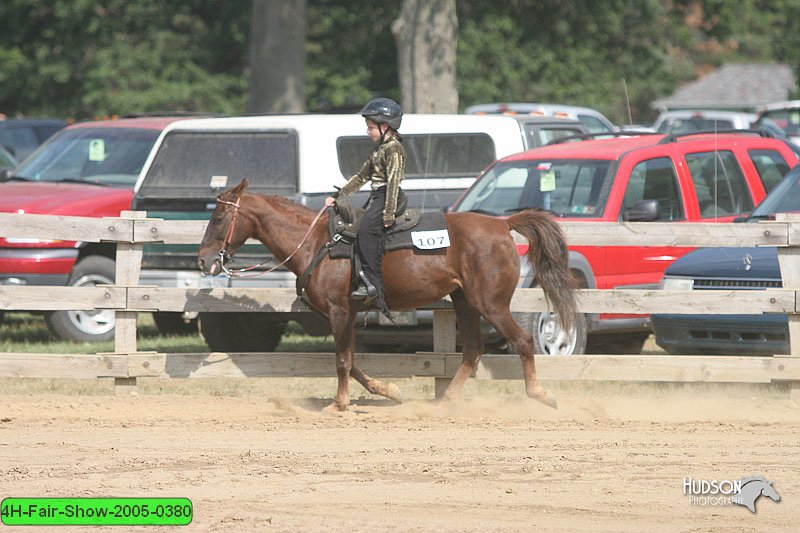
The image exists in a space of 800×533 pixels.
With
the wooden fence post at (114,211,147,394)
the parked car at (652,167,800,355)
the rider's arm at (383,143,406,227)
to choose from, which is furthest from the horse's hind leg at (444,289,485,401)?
the wooden fence post at (114,211,147,394)

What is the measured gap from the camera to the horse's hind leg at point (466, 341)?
10633mm

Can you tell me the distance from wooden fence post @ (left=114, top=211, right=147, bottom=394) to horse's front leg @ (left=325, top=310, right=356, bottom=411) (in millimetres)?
1846

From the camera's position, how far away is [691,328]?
460 inches

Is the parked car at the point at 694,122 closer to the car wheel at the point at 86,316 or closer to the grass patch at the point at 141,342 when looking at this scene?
the grass patch at the point at 141,342

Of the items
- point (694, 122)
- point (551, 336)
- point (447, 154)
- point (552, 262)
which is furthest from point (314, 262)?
point (694, 122)

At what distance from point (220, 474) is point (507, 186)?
572 centimetres

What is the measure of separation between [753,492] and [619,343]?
672 cm

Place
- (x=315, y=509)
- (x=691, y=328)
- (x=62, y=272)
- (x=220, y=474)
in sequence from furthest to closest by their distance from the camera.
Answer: (x=62, y=272)
(x=691, y=328)
(x=220, y=474)
(x=315, y=509)

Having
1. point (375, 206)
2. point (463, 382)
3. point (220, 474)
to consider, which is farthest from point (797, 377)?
point (220, 474)

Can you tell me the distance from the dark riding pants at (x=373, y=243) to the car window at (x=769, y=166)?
539cm

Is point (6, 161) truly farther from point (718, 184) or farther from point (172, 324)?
point (718, 184)

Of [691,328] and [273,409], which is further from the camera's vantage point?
[691,328]

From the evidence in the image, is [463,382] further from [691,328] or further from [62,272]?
[62,272]

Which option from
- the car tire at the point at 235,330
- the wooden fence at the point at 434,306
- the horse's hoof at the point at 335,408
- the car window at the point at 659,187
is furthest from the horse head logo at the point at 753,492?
the car tire at the point at 235,330
